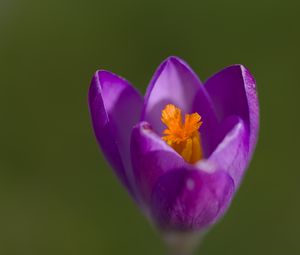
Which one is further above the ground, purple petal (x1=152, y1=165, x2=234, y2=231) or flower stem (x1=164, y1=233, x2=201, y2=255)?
purple petal (x1=152, y1=165, x2=234, y2=231)

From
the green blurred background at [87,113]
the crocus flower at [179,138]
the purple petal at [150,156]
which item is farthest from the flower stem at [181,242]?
the green blurred background at [87,113]

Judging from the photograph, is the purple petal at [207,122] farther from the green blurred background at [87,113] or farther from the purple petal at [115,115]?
the green blurred background at [87,113]

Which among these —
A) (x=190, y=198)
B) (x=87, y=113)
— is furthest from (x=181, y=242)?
(x=87, y=113)

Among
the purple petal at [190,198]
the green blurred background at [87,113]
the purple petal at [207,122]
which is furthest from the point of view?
the green blurred background at [87,113]

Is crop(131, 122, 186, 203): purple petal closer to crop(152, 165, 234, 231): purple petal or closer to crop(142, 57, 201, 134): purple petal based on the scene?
crop(152, 165, 234, 231): purple petal

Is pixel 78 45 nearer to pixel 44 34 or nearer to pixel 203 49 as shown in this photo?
pixel 44 34

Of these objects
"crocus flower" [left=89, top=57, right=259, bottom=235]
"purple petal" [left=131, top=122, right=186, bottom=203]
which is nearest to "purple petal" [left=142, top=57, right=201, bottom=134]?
"crocus flower" [left=89, top=57, right=259, bottom=235]

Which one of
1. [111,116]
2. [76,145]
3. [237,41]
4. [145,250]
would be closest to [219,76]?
[111,116]

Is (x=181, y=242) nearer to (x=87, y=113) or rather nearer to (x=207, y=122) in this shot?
(x=207, y=122)
